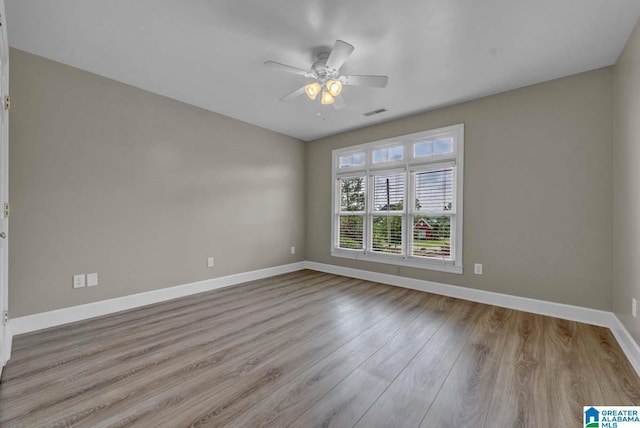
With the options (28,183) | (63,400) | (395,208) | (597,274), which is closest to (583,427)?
(597,274)

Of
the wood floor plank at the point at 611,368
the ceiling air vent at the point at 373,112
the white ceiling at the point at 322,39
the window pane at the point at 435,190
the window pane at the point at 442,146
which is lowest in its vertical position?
the wood floor plank at the point at 611,368

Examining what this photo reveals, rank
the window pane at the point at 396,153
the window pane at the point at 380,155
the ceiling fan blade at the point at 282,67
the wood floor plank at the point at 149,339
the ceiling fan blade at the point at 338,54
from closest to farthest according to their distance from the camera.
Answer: the wood floor plank at the point at 149,339 → the ceiling fan blade at the point at 338,54 → the ceiling fan blade at the point at 282,67 → the window pane at the point at 396,153 → the window pane at the point at 380,155

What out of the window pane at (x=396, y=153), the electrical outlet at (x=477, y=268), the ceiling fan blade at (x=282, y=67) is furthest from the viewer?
the window pane at (x=396, y=153)

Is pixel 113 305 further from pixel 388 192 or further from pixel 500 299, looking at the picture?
pixel 500 299

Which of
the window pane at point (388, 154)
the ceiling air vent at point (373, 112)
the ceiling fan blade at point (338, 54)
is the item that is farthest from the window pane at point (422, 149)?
the ceiling fan blade at point (338, 54)

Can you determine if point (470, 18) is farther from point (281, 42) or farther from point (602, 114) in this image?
point (602, 114)

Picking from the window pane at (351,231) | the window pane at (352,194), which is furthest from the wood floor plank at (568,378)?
the window pane at (352,194)

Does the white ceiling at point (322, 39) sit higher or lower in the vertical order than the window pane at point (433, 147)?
higher

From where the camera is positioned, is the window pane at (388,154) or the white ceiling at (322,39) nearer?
the white ceiling at (322,39)

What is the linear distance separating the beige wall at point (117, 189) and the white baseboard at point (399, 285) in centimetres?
10

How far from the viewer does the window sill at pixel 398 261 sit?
12.6 ft

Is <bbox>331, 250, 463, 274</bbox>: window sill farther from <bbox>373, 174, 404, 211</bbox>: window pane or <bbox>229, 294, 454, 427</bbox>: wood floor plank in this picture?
<bbox>229, 294, 454, 427</bbox>: wood floor plank

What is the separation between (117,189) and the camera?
316 cm

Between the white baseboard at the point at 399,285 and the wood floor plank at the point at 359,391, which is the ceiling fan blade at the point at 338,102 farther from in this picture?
the white baseboard at the point at 399,285
